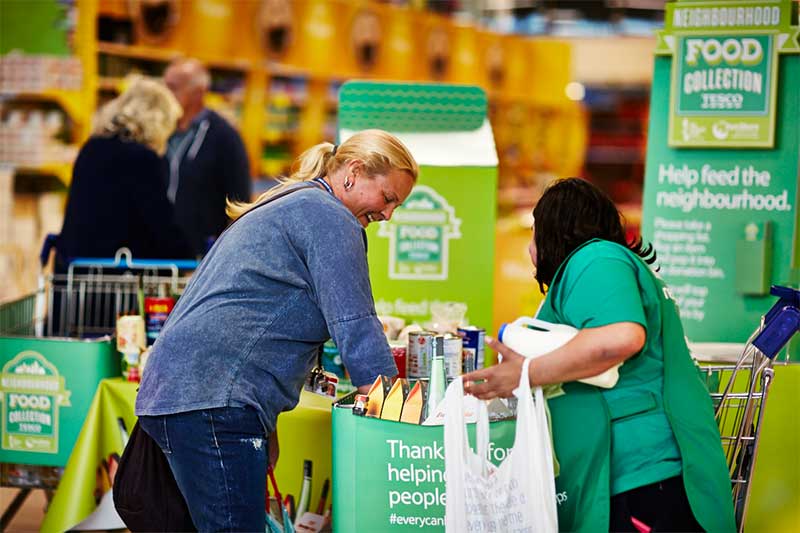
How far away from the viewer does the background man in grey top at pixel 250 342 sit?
227cm

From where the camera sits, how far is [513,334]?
7.59 ft

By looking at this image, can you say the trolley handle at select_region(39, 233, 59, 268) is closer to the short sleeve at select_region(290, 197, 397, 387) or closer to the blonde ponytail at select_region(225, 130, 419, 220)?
the blonde ponytail at select_region(225, 130, 419, 220)

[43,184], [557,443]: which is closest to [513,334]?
[557,443]

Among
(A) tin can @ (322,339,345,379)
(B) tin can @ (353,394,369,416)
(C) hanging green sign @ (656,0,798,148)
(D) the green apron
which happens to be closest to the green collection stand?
(C) hanging green sign @ (656,0,798,148)

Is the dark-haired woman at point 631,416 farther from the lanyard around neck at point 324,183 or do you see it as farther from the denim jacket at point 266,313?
the lanyard around neck at point 324,183

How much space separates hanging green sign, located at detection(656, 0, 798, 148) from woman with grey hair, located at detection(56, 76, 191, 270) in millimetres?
2262

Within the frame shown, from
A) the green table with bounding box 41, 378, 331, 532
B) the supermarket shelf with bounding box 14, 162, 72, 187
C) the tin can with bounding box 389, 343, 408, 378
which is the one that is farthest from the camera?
the supermarket shelf with bounding box 14, 162, 72, 187

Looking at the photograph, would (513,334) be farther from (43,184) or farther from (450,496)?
(43,184)

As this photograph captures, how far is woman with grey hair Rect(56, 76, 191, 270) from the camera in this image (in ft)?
14.3

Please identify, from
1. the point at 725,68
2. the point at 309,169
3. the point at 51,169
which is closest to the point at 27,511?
the point at 51,169

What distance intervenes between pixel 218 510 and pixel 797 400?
80.3 inches

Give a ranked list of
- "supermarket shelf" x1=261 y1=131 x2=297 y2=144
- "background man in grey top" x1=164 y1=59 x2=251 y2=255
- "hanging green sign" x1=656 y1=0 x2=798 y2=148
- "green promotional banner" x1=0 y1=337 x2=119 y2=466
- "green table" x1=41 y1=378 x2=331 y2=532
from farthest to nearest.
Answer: "supermarket shelf" x1=261 y1=131 x2=297 y2=144 → "background man in grey top" x1=164 y1=59 x2=251 y2=255 → "hanging green sign" x1=656 y1=0 x2=798 y2=148 → "green promotional banner" x1=0 y1=337 x2=119 y2=466 → "green table" x1=41 y1=378 x2=331 y2=532

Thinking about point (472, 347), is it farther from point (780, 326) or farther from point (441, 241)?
point (780, 326)

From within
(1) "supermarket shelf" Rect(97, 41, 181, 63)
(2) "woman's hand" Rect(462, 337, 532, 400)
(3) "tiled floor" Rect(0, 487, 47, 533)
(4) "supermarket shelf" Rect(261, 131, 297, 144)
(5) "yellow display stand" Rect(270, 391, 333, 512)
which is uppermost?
(1) "supermarket shelf" Rect(97, 41, 181, 63)
